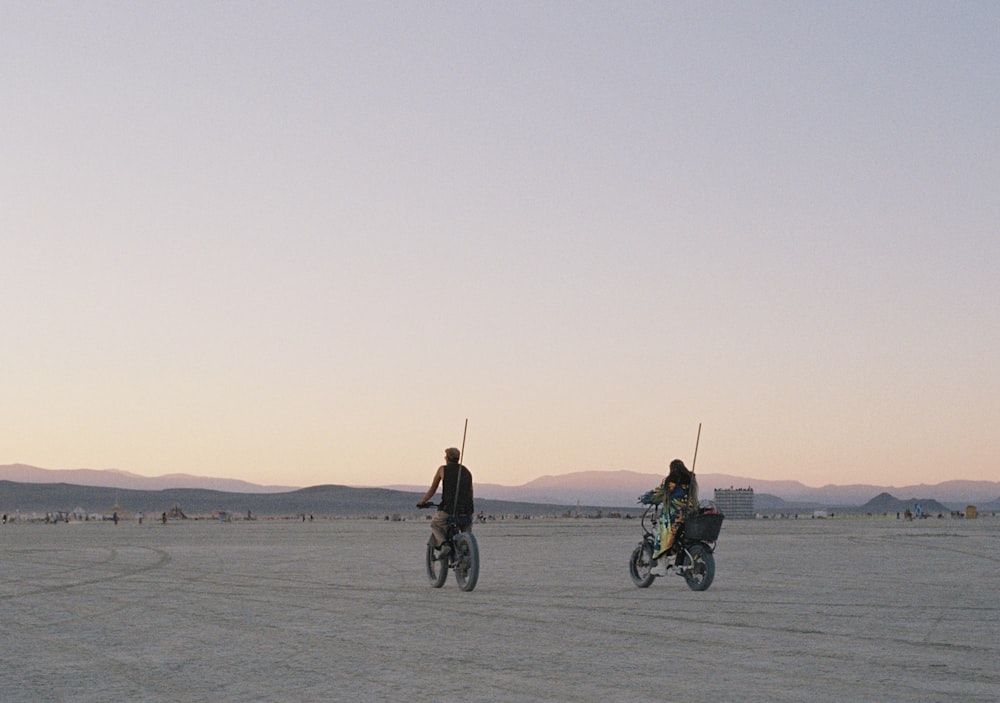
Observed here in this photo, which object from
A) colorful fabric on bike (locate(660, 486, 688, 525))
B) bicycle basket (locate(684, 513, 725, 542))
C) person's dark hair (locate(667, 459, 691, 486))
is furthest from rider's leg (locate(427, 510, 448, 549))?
bicycle basket (locate(684, 513, 725, 542))

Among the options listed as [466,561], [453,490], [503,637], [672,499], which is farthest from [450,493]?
[503,637]

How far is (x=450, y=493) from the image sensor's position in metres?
18.8

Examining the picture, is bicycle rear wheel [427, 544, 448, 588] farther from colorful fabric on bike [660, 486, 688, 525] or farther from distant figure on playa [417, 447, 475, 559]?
colorful fabric on bike [660, 486, 688, 525]

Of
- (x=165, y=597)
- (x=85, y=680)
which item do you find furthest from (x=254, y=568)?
(x=85, y=680)

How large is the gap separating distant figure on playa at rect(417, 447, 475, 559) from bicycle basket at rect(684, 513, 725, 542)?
11.5ft

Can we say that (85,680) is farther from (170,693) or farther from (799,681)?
(799,681)

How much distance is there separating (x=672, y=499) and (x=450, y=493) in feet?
11.6

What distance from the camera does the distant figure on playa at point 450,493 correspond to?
61.4 feet

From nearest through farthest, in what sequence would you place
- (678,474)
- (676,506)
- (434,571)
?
(676,506) → (678,474) → (434,571)

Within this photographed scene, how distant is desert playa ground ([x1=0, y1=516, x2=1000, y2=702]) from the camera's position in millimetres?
9227

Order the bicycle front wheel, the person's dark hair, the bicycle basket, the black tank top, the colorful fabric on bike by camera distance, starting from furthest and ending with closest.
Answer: the black tank top → the person's dark hair → the colorful fabric on bike → the bicycle front wheel → the bicycle basket

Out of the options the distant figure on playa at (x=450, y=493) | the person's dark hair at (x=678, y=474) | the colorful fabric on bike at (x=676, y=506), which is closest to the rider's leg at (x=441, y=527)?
the distant figure on playa at (x=450, y=493)

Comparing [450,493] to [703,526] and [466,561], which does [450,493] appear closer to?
[466,561]

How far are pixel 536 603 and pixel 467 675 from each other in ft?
21.0
